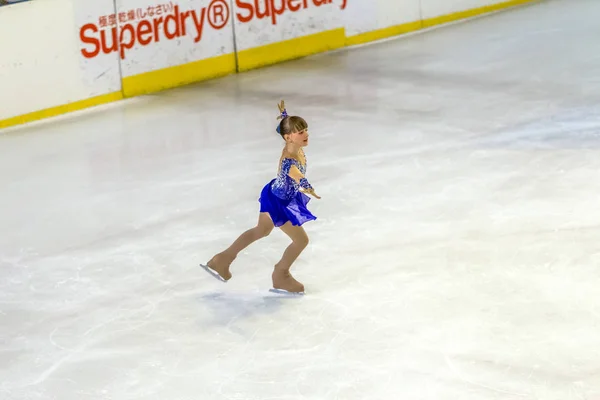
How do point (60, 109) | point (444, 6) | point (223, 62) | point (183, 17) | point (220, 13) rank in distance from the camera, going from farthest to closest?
point (444, 6)
point (223, 62)
point (220, 13)
point (183, 17)
point (60, 109)

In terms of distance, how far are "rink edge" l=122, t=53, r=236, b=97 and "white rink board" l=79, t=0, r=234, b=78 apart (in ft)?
0.16

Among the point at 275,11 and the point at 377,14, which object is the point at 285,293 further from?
the point at 377,14

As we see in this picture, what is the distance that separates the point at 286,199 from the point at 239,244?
50cm

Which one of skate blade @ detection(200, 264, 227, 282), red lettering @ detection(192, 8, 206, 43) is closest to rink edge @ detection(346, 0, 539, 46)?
red lettering @ detection(192, 8, 206, 43)

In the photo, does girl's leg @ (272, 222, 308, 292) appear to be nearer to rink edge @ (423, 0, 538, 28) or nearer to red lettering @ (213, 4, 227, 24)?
red lettering @ (213, 4, 227, 24)

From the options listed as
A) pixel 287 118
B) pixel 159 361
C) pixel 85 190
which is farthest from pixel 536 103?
pixel 159 361

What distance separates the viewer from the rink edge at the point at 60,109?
10000mm

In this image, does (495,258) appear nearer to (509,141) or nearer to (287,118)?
(287,118)

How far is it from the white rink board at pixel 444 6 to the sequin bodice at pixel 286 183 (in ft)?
26.3

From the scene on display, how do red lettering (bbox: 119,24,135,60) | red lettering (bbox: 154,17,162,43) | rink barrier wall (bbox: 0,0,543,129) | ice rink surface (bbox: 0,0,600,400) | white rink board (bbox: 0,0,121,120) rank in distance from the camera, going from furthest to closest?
1. red lettering (bbox: 154,17,162,43)
2. red lettering (bbox: 119,24,135,60)
3. rink barrier wall (bbox: 0,0,543,129)
4. white rink board (bbox: 0,0,121,120)
5. ice rink surface (bbox: 0,0,600,400)

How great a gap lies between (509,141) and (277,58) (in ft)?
12.8

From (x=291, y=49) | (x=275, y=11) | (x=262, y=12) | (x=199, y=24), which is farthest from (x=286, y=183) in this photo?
(x=291, y=49)

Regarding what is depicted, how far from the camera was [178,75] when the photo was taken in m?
11.1

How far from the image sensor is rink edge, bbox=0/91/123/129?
394 inches
